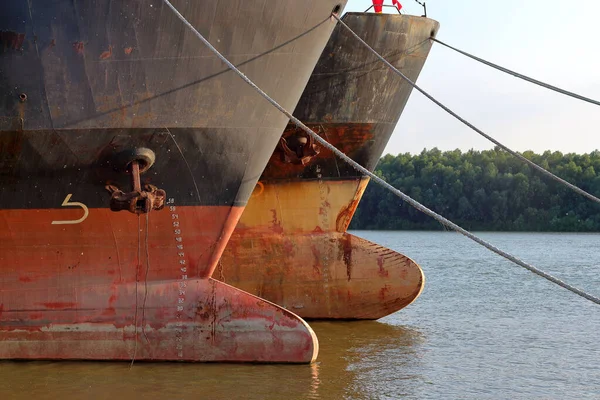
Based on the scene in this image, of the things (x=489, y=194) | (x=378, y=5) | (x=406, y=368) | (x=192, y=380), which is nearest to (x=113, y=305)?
(x=192, y=380)

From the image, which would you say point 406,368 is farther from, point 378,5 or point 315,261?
point 378,5

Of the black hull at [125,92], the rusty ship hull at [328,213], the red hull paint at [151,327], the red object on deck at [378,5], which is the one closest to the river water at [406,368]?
the red hull paint at [151,327]

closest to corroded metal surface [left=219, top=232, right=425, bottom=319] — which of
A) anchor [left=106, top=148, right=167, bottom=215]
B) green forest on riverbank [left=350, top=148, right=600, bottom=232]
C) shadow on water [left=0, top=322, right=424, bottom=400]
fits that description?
shadow on water [left=0, top=322, right=424, bottom=400]

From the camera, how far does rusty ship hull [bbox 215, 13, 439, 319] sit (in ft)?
39.7

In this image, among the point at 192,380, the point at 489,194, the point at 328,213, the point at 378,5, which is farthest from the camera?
the point at 489,194

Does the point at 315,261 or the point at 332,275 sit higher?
the point at 315,261

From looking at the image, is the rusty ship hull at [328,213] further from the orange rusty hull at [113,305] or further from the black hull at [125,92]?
the orange rusty hull at [113,305]

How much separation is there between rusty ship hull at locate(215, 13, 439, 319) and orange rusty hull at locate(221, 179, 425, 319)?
0.01 metres

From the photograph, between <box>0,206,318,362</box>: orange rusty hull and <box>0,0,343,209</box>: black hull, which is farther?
<box>0,206,318,362</box>: orange rusty hull

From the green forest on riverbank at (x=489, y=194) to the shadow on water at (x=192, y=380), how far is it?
179 feet

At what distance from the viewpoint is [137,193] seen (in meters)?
8.28

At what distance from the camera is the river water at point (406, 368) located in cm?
793

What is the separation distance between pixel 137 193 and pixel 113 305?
115 cm

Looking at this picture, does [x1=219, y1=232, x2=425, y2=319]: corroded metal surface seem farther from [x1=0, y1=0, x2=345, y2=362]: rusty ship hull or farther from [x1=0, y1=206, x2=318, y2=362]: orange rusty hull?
[x1=0, y1=206, x2=318, y2=362]: orange rusty hull
